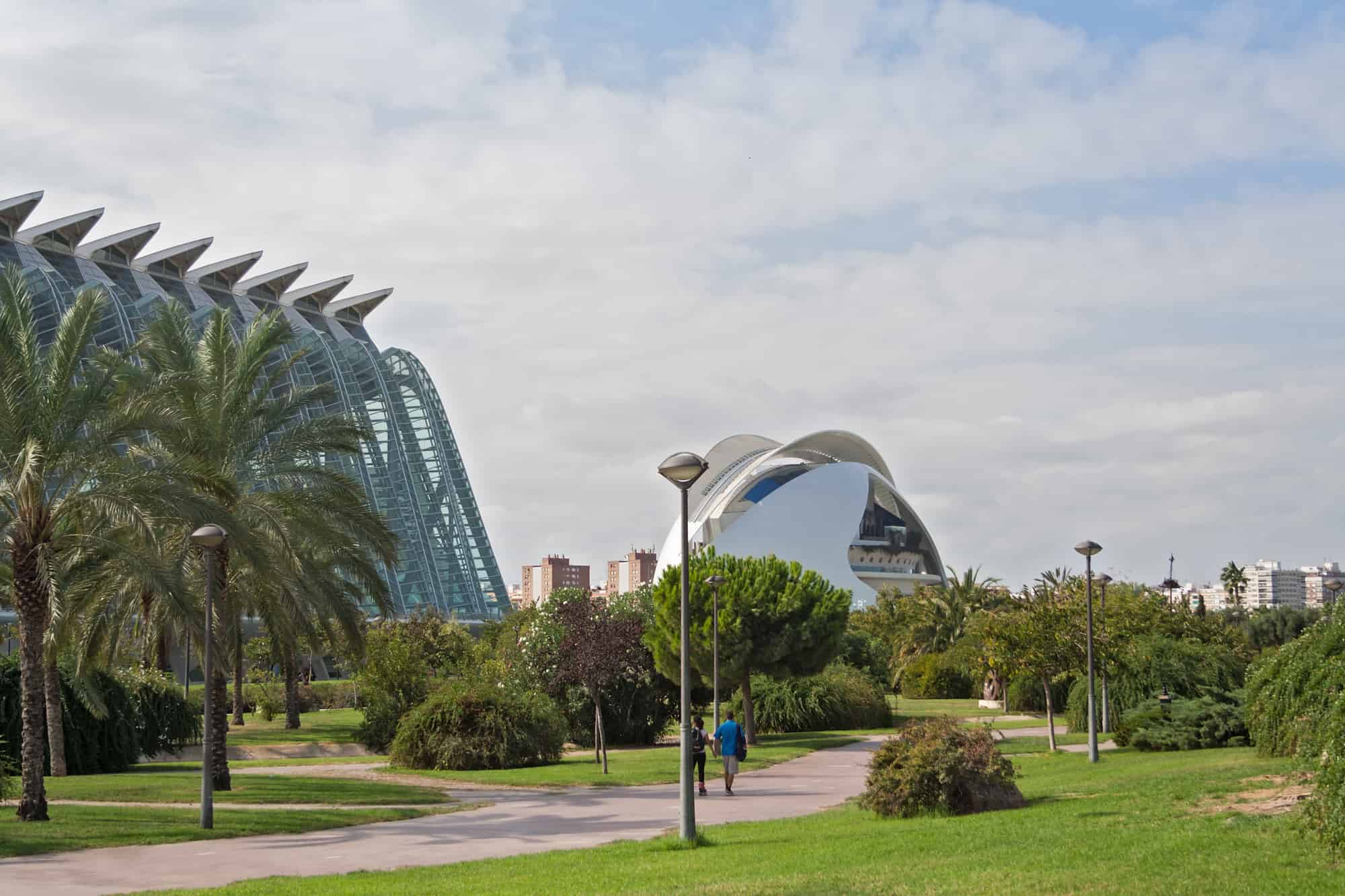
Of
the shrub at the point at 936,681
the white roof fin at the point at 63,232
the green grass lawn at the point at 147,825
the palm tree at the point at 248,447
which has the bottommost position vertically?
the shrub at the point at 936,681

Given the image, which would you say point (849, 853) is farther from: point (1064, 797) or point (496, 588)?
point (496, 588)

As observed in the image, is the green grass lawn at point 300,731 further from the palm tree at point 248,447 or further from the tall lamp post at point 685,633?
the tall lamp post at point 685,633

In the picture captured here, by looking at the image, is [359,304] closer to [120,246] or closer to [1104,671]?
[120,246]

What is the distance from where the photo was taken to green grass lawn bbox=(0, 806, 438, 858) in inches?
667

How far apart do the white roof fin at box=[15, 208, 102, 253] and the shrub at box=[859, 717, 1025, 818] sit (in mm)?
66490

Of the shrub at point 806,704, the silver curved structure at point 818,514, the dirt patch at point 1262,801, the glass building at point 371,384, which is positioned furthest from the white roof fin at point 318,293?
the dirt patch at point 1262,801

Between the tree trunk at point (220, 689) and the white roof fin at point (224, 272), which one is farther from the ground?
the white roof fin at point (224, 272)

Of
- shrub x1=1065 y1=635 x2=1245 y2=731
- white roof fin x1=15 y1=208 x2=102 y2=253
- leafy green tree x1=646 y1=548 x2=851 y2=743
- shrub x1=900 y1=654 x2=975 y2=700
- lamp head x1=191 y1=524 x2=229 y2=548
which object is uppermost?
white roof fin x1=15 y1=208 x2=102 y2=253

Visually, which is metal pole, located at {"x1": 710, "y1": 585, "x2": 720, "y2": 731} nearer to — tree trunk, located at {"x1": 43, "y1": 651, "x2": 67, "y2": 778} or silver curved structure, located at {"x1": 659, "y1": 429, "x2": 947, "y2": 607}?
tree trunk, located at {"x1": 43, "y1": 651, "x2": 67, "y2": 778}

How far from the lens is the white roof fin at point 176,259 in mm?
78438

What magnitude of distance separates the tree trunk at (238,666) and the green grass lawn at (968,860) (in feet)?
47.0

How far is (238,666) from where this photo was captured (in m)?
32.2

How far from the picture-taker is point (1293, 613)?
6606 centimetres

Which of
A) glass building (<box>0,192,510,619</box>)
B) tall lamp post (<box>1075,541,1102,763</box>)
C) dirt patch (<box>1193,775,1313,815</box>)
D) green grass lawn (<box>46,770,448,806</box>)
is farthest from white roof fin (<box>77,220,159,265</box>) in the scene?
dirt patch (<box>1193,775,1313,815</box>)
